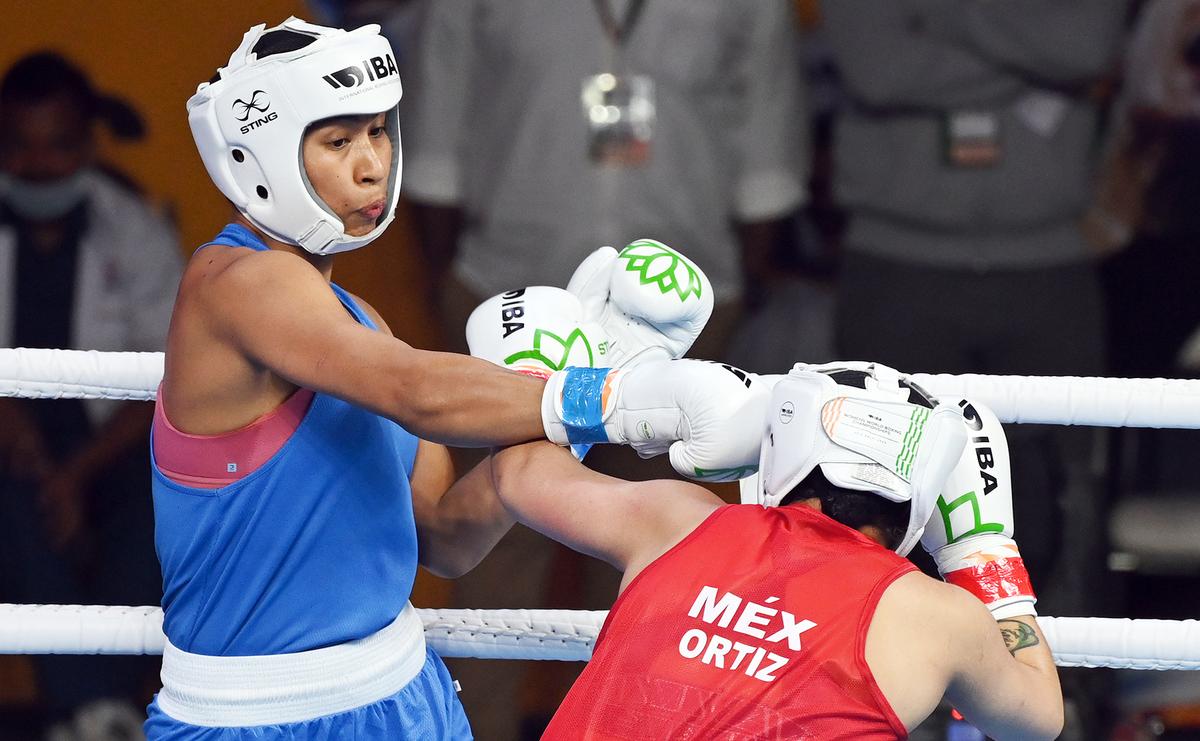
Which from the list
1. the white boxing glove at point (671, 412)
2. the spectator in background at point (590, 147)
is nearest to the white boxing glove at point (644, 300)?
the white boxing glove at point (671, 412)

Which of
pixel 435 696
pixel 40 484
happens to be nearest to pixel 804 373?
pixel 435 696

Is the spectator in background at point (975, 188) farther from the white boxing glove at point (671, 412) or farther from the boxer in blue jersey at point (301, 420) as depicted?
the white boxing glove at point (671, 412)

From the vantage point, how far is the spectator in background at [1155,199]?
3.88 metres

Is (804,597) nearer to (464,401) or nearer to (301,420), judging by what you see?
(464,401)

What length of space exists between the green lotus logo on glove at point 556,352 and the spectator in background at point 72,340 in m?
2.16

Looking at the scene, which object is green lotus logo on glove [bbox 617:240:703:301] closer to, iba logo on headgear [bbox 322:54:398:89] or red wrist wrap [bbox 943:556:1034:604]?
iba logo on headgear [bbox 322:54:398:89]

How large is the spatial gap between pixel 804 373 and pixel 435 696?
728 mm

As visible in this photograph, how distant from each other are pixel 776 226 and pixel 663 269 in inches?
72.0

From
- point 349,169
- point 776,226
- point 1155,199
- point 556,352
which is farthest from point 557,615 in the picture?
point 1155,199

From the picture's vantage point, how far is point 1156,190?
13.0 ft

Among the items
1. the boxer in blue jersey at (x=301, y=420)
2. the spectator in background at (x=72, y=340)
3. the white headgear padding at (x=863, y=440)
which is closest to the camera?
the white headgear padding at (x=863, y=440)

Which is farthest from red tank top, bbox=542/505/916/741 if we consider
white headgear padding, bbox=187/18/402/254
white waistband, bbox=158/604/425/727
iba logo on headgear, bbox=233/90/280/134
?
iba logo on headgear, bbox=233/90/280/134

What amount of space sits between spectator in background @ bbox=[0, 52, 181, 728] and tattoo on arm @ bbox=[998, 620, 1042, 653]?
8.81ft

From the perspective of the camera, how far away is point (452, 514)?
93.0 inches
